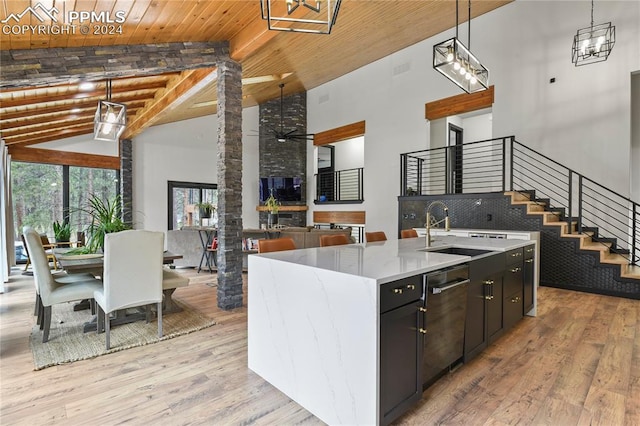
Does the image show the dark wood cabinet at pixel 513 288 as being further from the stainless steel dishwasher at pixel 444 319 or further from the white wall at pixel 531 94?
the white wall at pixel 531 94

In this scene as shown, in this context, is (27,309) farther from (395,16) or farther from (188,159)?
(395,16)

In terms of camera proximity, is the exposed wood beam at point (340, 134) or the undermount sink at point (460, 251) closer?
the undermount sink at point (460, 251)

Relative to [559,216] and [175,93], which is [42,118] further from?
[559,216]

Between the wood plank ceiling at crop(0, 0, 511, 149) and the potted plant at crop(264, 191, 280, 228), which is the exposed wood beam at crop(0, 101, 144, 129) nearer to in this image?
the wood plank ceiling at crop(0, 0, 511, 149)

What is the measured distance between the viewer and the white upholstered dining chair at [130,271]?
9.49 ft

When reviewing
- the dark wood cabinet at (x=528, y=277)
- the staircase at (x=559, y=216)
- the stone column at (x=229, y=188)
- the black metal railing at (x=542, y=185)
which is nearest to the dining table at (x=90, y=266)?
the stone column at (x=229, y=188)

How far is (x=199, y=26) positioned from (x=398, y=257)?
137 inches

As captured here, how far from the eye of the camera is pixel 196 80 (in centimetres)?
505

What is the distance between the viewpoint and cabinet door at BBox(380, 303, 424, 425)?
66.7 inches

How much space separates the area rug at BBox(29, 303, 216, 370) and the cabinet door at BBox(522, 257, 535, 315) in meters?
3.44

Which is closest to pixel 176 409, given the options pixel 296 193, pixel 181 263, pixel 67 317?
pixel 67 317

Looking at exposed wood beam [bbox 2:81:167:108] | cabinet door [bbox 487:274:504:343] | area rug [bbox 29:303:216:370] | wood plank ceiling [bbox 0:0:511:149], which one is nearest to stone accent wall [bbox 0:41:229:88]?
wood plank ceiling [bbox 0:0:511:149]

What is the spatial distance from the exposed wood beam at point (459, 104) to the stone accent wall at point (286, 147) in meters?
4.23

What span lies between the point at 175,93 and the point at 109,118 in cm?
155
